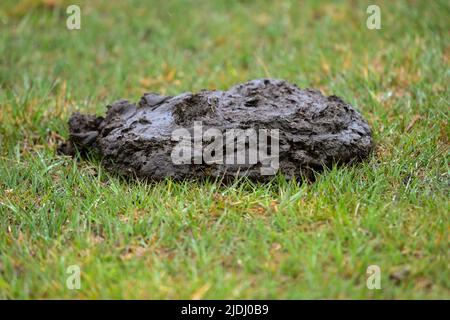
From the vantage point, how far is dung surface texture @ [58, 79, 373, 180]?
11.2 feet

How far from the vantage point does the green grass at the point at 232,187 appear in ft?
8.96

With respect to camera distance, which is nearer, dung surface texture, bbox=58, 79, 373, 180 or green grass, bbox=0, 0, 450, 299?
green grass, bbox=0, 0, 450, 299

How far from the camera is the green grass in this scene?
8.96 feet

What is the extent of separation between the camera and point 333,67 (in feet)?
16.6

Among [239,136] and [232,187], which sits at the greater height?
[239,136]

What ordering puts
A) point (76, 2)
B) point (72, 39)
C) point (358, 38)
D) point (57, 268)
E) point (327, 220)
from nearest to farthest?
point (57, 268), point (327, 220), point (358, 38), point (72, 39), point (76, 2)

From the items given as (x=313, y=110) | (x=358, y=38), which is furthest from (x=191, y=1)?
(x=313, y=110)

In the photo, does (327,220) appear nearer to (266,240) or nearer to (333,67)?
(266,240)

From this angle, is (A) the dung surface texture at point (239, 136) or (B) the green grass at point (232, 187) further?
(A) the dung surface texture at point (239, 136)

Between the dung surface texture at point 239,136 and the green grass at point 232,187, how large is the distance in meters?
0.11

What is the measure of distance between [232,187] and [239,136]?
1.05 ft

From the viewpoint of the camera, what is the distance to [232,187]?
11.0 feet

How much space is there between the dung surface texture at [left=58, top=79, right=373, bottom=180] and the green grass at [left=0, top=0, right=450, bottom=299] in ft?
0.36

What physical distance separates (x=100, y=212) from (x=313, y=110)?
1.47 m
